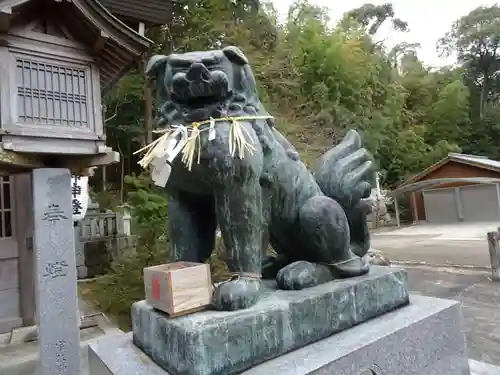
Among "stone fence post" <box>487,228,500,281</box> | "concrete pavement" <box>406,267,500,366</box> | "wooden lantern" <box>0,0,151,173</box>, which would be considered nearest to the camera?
"wooden lantern" <box>0,0,151,173</box>

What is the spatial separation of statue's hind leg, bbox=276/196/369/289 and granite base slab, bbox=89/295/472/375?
215mm

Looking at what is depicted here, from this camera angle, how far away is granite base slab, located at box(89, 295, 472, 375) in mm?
1188

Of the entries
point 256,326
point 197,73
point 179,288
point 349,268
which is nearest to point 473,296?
point 349,268

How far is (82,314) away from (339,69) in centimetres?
904

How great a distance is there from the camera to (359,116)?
11.5m

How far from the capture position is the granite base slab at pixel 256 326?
3.54ft

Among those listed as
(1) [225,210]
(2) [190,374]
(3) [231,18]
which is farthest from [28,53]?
(3) [231,18]

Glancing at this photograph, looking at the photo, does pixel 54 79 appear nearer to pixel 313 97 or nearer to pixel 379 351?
pixel 379 351

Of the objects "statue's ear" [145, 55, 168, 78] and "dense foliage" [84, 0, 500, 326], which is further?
"dense foliage" [84, 0, 500, 326]

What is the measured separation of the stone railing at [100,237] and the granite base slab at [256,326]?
608cm

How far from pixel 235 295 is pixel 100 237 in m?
6.62

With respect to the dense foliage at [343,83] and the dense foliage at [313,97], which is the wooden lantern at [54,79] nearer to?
the dense foliage at [313,97]

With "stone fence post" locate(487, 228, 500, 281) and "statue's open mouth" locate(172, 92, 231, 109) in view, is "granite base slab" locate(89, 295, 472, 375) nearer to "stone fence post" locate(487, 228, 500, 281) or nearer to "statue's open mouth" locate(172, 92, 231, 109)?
"statue's open mouth" locate(172, 92, 231, 109)

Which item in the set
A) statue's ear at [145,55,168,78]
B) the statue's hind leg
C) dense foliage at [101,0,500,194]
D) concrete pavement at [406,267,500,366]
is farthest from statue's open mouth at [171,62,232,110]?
dense foliage at [101,0,500,194]
